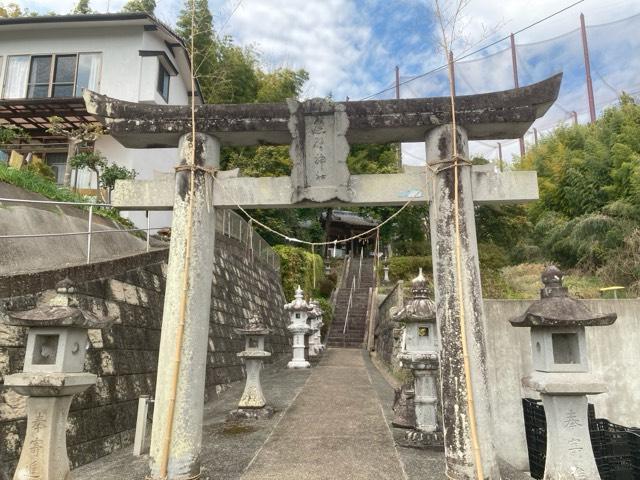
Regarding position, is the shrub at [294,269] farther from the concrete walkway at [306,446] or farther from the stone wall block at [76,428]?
the stone wall block at [76,428]

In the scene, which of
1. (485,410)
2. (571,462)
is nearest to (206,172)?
(485,410)

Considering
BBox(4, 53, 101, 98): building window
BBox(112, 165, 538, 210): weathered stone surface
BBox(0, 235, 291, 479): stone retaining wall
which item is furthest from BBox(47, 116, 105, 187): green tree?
BBox(112, 165, 538, 210): weathered stone surface

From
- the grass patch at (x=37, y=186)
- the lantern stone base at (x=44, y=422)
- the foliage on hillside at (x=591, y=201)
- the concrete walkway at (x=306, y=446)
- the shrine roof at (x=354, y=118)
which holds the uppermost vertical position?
the foliage on hillside at (x=591, y=201)

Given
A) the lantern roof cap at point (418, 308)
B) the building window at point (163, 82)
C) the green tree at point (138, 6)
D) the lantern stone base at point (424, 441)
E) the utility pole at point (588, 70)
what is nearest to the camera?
the lantern stone base at point (424, 441)

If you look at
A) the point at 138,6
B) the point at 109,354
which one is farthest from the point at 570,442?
the point at 138,6

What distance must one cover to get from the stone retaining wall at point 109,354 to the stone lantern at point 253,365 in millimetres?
1625

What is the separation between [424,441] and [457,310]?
8.63 feet

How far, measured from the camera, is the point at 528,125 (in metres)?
4.55

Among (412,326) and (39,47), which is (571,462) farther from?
(39,47)

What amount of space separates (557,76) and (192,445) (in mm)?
5514

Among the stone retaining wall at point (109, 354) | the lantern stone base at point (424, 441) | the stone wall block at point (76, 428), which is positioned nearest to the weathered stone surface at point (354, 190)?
the stone retaining wall at point (109, 354)

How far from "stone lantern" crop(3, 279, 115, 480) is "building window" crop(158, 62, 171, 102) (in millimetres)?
15427

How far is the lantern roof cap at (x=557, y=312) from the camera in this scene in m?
3.98

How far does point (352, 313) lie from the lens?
945 inches
